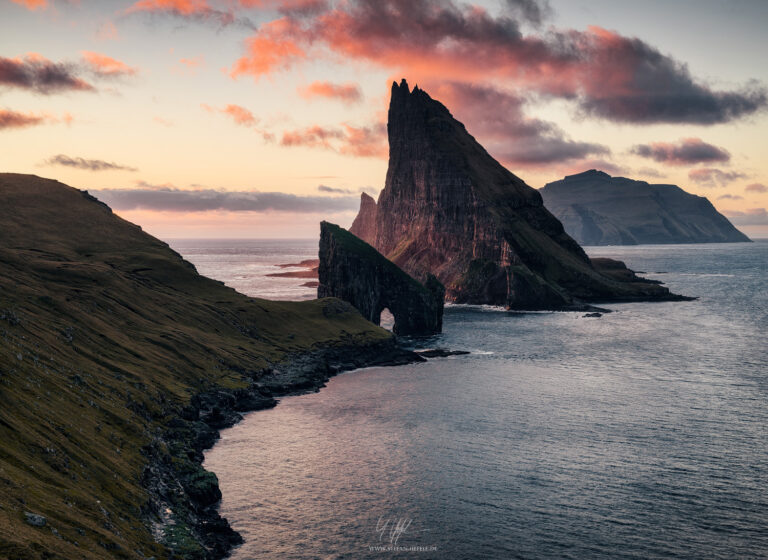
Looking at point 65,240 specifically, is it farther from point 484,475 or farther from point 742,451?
point 742,451

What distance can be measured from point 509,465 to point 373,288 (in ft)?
369

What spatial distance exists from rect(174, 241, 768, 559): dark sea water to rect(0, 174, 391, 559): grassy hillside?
11.0 m

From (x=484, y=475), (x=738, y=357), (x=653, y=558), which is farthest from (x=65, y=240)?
(x=738, y=357)

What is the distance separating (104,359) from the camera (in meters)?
85.6

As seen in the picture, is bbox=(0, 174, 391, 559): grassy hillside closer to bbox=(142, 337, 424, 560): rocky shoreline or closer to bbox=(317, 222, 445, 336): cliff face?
bbox=(142, 337, 424, 560): rocky shoreline

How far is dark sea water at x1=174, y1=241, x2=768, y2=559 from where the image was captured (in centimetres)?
5362

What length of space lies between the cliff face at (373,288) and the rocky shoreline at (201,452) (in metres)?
42.9
